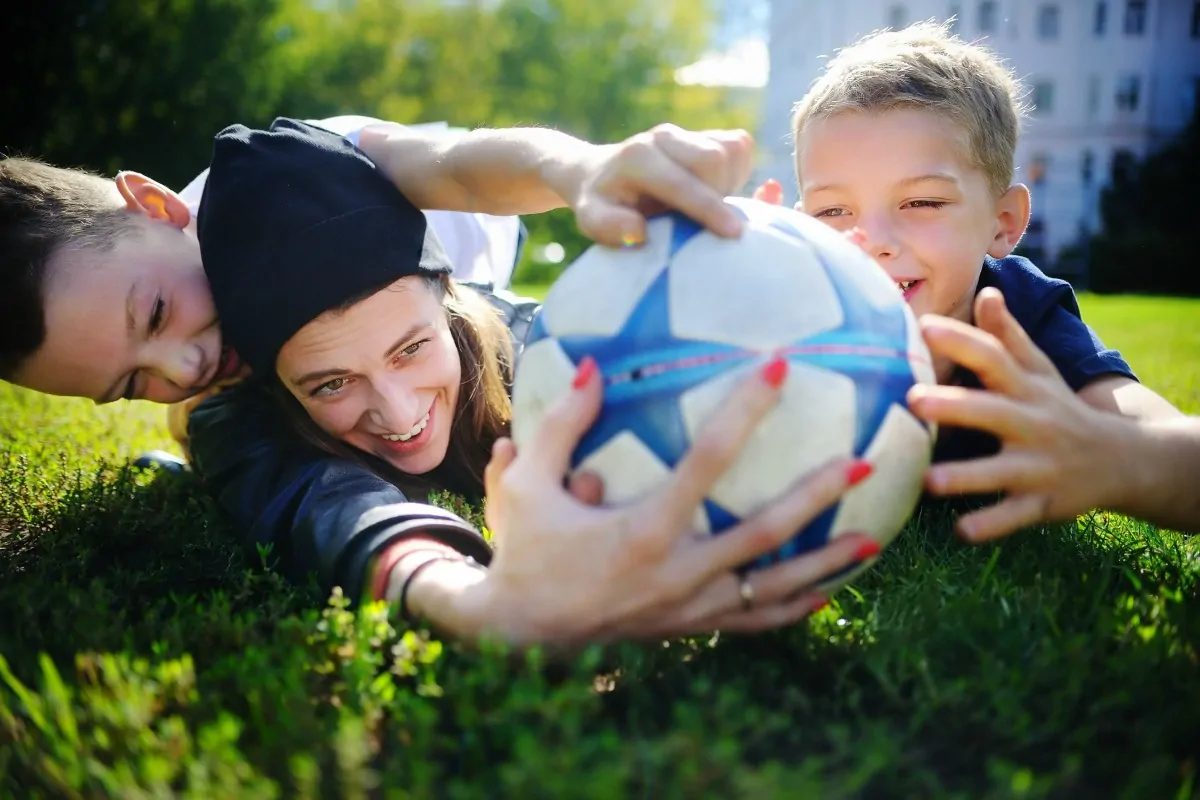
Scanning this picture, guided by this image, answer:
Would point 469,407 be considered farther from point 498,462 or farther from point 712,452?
point 712,452

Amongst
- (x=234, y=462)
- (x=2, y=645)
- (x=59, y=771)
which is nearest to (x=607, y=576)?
(x=59, y=771)

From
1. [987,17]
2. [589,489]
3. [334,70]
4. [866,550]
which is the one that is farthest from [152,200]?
[987,17]

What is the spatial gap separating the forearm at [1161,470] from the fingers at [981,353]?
1.07 ft

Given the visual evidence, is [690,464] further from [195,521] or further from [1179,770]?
[195,521]

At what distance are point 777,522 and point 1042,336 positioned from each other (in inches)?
69.9

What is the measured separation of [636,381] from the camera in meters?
2.13

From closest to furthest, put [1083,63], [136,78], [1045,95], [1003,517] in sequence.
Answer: [1003,517] → [136,78] → [1083,63] → [1045,95]

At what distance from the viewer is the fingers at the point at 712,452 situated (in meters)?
1.96

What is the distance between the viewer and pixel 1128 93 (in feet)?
145

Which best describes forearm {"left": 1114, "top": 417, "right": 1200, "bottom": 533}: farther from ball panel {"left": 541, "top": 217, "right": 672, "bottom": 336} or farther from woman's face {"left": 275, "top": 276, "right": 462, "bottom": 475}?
woman's face {"left": 275, "top": 276, "right": 462, "bottom": 475}

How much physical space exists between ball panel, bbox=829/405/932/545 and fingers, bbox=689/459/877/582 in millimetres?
76

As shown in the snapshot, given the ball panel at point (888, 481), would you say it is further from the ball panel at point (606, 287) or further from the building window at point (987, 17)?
the building window at point (987, 17)

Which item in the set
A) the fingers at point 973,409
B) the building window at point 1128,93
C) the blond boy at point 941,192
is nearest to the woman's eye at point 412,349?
the blond boy at point 941,192

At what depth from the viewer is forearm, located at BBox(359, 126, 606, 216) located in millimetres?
3184
